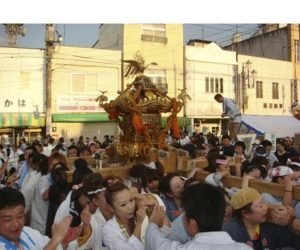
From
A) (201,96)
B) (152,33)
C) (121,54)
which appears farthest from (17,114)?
(201,96)


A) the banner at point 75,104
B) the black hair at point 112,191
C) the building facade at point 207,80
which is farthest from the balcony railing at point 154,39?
the black hair at point 112,191

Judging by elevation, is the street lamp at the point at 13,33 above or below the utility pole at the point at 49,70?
above

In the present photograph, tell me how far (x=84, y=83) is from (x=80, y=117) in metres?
1.63

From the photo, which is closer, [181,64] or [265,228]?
[265,228]

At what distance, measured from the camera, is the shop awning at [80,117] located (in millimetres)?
16719

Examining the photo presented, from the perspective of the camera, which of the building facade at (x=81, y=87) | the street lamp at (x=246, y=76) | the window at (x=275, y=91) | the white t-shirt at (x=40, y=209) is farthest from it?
the window at (x=275, y=91)

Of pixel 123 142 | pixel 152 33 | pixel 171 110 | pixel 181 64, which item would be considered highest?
pixel 152 33

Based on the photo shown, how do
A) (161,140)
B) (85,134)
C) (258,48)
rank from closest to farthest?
(161,140) → (85,134) → (258,48)

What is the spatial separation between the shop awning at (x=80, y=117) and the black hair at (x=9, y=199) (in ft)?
49.2

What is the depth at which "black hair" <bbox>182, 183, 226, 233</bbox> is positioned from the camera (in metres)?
1.77

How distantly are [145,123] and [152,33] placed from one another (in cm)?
1407

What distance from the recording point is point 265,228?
240cm

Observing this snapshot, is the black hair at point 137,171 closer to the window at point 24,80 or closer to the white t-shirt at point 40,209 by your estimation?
the white t-shirt at point 40,209

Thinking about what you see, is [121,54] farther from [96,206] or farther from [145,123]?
[96,206]
